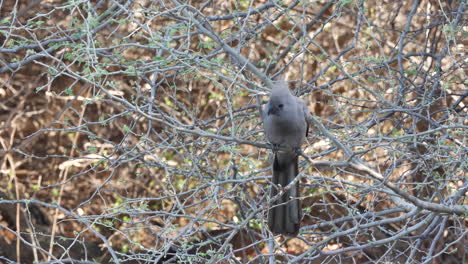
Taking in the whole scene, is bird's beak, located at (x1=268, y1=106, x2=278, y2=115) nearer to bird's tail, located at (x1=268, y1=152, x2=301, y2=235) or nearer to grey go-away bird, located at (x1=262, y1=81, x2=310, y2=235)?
grey go-away bird, located at (x1=262, y1=81, x2=310, y2=235)

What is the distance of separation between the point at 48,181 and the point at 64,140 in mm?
656

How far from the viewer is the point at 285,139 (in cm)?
463

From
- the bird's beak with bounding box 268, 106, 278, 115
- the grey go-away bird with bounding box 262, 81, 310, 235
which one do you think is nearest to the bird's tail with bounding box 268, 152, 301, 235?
the grey go-away bird with bounding box 262, 81, 310, 235

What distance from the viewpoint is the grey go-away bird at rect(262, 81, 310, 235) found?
14.6 feet

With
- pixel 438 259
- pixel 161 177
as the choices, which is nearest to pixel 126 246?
pixel 161 177

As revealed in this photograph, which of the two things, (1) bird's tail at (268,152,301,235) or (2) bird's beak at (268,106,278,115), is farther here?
(1) bird's tail at (268,152,301,235)

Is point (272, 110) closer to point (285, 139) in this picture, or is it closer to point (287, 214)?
point (285, 139)

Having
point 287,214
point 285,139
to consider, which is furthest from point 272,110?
point 287,214

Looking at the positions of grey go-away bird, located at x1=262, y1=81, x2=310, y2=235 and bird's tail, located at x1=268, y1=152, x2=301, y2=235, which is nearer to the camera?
grey go-away bird, located at x1=262, y1=81, x2=310, y2=235

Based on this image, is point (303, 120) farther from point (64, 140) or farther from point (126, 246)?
point (64, 140)

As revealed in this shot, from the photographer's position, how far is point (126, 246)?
28.8ft

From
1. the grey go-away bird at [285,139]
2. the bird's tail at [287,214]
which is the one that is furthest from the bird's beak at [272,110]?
the bird's tail at [287,214]

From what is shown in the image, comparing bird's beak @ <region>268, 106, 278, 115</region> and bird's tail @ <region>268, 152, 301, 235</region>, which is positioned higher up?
bird's beak @ <region>268, 106, 278, 115</region>

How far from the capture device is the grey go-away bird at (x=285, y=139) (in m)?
4.46
